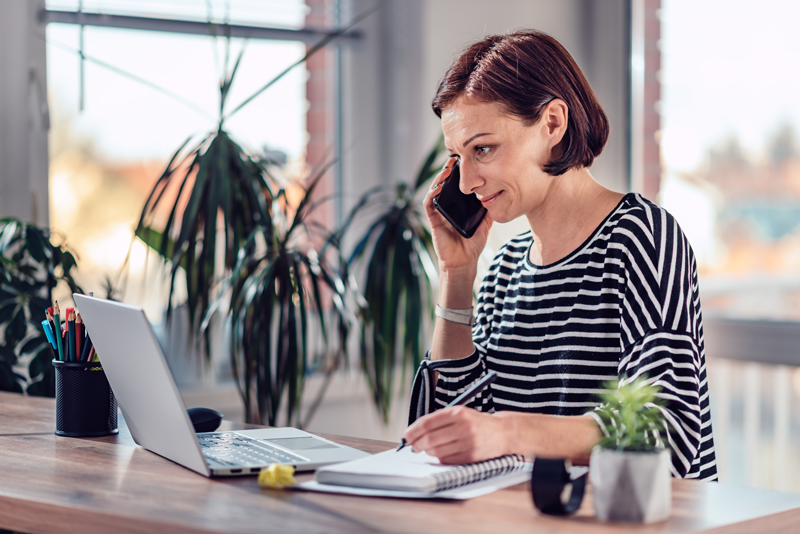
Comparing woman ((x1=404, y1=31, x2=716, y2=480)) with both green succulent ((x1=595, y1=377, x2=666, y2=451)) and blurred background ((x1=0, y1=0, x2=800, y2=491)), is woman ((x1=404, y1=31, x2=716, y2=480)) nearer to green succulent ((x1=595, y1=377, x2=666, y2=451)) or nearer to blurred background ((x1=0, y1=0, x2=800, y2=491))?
green succulent ((x1=595, y1=377, x2=666, y2=451))

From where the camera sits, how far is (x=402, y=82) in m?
3.02

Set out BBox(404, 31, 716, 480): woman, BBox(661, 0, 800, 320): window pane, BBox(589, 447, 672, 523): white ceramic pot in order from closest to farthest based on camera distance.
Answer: BBox(589, 447, 672, 523): white ceramic pot, BBox(404, 31, 716, 480): woman, BBox(661, 0, 800, 320): window pane

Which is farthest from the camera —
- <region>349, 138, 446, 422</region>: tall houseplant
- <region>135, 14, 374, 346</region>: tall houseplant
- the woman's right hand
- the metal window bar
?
the metal window bar

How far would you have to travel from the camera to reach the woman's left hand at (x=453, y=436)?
1037mm

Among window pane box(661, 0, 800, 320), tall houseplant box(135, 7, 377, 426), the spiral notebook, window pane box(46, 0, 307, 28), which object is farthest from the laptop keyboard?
window pane box(661, 0, 800, 320)

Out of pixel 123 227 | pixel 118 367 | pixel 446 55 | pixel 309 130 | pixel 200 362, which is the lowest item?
pixel 200 362

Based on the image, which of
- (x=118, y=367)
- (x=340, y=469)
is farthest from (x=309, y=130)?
(x=340, y=469)

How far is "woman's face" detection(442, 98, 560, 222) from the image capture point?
1412mm

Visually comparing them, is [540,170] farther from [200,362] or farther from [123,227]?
[123,227]

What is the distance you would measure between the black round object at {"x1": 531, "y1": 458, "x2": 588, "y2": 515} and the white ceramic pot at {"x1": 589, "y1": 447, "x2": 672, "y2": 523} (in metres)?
0.04

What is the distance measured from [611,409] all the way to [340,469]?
1.07 feet

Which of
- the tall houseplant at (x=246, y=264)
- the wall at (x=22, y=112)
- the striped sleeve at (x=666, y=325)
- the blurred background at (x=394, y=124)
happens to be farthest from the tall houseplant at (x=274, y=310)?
the striped sleeve at (x=666, y=325)

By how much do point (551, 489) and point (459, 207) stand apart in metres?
0.83

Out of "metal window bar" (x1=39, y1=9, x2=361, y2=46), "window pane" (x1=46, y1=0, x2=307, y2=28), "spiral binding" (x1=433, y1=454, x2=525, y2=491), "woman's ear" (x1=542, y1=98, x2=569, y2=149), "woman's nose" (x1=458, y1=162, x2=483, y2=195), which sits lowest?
"spiral binding" (x1=433, y1=454, x2=525, y2=491)
